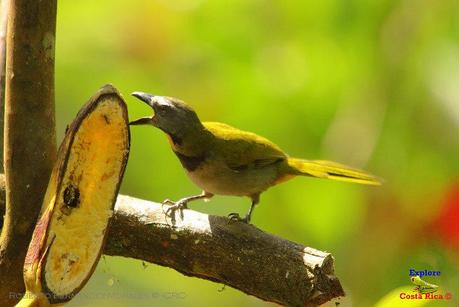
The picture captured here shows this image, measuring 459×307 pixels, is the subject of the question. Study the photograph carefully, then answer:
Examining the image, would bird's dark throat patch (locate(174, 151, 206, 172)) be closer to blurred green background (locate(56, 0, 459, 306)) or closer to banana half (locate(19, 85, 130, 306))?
blurred green background (locate(56, 0, 459, 306))

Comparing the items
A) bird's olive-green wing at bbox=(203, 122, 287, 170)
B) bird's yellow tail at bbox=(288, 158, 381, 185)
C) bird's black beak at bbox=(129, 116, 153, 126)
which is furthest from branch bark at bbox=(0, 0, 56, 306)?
bird's olive-green wing at bbox=(203, 122, 287, 170)

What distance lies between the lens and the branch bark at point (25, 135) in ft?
7.06

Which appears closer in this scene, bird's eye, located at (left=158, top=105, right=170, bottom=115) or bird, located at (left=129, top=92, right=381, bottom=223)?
bird's eye, located at (left=158, top=105, right=170, bottom=115)

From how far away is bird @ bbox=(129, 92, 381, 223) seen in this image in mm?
3924

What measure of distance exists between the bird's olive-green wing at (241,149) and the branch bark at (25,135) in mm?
2003

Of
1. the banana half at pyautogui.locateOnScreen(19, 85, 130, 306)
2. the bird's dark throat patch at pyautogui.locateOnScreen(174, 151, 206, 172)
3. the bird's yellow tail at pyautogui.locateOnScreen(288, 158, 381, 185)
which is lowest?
the bird's dark throat patch at pyautogui.locateOnScreen(174, 151, 206, 172)

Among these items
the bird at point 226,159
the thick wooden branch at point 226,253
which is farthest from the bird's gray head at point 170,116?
the thick wooden branch at point 226,253

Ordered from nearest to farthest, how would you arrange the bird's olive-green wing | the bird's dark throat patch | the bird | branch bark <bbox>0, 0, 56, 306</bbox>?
branch bark <bbox>0, 0, 56, 306</bbox> → the bird → the bird's dark throat patch → the bird's olive-green wing

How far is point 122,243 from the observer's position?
257 cm

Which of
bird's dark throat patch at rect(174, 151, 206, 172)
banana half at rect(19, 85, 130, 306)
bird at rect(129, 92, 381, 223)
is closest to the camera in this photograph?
banana half at rect(19, 85, 130, 306)

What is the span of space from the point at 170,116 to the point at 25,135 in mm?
1705

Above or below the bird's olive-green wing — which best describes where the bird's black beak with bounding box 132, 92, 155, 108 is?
above

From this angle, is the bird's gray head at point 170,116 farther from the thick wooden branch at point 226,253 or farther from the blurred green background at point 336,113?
the thick wooden branch at point 226,253

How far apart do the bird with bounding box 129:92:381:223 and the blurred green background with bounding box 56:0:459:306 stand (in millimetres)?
124
